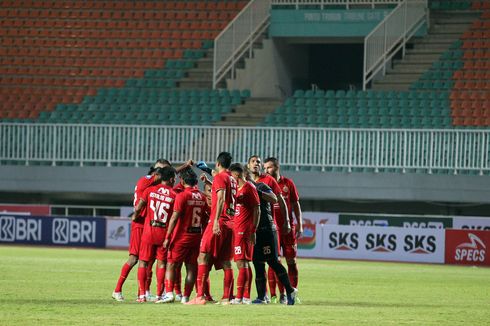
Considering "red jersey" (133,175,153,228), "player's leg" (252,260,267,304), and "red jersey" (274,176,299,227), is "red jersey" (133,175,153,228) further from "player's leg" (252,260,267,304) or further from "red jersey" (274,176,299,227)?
"red jersey" (274,176,299,227)

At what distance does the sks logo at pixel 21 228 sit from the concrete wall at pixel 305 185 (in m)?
1.61

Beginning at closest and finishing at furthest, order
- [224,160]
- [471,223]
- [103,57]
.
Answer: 1. [224,160]
2. [471,223]
3. [103,57]

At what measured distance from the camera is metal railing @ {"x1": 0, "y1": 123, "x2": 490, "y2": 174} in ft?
108

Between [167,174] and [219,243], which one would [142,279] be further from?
[167,174]

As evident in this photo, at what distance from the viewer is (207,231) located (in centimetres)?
1579

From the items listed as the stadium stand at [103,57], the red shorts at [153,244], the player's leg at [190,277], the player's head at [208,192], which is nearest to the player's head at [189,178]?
the player's head at [208,192]

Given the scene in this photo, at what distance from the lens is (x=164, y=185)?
1620 centimetres

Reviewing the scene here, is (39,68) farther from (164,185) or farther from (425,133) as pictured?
Result: (164,185)

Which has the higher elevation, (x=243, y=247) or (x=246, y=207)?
(x=246, y=207)

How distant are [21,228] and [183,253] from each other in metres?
19.1

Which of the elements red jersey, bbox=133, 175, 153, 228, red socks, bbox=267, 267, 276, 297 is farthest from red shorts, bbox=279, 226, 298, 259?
red jersey, bbox=133, 175, 153, 228

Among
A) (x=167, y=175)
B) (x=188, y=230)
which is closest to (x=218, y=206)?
(x=188, y=230)

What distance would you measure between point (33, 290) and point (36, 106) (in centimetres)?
2209

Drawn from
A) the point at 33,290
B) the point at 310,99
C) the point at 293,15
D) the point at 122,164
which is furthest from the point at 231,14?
the point at 33,290
